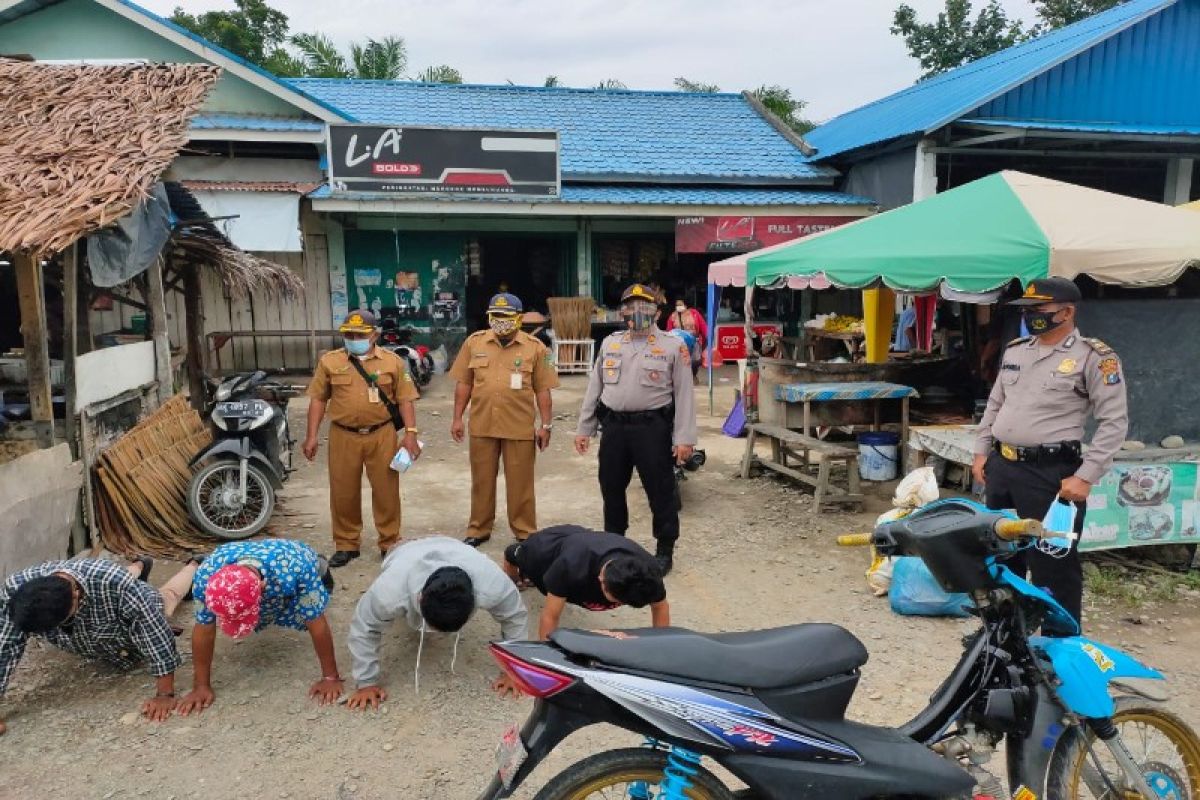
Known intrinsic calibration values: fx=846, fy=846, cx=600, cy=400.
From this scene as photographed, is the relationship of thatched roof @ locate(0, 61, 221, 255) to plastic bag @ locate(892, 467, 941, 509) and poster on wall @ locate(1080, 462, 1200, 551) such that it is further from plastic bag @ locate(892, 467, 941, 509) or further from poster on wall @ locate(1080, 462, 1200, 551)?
poster on wall @ locate(1080, 462, 1200, 551)

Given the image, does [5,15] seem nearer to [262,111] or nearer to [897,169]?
[262,111]

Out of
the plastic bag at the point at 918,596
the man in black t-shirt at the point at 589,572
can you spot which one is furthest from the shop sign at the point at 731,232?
the man in black t-shirt at the point at 589,572

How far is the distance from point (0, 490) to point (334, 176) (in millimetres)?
8646

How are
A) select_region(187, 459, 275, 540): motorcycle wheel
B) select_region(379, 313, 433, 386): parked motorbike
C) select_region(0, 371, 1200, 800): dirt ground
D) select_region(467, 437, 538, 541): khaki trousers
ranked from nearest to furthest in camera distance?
select_region(0, 371, 1200, 800): dirt ground, select_region(467, 437, 538, 541): khaki trousers, select_region(187, 459, 275, 540): motorcycle wheel, select_region(379, 313, 433, 386): parked motorbike

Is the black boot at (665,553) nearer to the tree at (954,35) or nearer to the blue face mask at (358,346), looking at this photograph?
the blue face mask at (358,346)

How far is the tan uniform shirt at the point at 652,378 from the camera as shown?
16.0 ft

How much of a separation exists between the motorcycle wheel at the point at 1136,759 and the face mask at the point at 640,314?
10.1 ft

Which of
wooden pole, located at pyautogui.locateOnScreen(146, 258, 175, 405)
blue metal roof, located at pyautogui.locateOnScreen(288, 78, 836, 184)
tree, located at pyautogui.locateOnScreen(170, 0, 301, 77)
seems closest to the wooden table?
wooden pole, located at pyautogui.locateOnScreen(146, 258, 175, 405)

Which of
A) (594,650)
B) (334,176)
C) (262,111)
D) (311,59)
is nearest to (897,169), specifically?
(334,176)

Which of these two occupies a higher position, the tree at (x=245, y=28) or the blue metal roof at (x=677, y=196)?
the tree at (x=245, y=28)

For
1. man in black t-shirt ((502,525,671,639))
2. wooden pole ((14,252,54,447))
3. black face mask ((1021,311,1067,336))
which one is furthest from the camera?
wooden pole ((14,252,54,447))

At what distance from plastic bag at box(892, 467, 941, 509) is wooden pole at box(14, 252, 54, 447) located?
5134 mm

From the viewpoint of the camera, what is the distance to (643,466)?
491cm

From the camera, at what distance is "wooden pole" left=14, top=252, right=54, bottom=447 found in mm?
4781
